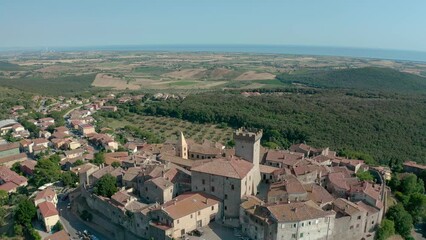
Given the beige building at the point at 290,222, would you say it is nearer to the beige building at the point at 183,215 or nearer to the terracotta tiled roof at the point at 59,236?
the beige building at the point at 183,215

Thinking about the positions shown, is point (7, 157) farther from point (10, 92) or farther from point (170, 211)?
point (10, 92)

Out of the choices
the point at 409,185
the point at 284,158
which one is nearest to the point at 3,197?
the point at 284,158

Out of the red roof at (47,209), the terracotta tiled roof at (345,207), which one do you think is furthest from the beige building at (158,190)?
the terracotta tiled roof at (345,207)

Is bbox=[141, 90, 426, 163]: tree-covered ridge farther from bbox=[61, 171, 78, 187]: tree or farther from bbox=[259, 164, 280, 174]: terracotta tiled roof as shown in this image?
bbox=[61, 171, 78, 187]: tree

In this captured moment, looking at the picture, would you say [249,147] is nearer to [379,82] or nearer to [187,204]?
[187,204]

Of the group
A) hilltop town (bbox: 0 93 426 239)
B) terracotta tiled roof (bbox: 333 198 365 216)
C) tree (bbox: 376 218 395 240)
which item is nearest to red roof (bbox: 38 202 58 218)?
hilltop town (bbox: 0 93 426 239)

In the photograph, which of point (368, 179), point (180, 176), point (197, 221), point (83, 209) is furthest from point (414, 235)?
point (83, 209)
